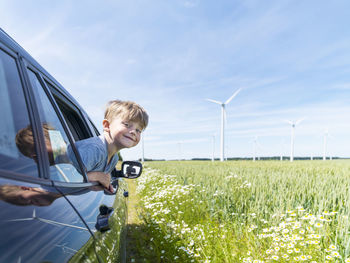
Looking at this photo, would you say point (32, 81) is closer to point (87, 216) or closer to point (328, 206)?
point (87, 216)

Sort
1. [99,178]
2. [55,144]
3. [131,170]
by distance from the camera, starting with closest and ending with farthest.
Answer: [55,144] < [99,178] < [131,170]

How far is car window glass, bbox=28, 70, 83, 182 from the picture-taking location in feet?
3.45

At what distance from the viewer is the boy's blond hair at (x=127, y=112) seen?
1916mm

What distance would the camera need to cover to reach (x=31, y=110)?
96cm

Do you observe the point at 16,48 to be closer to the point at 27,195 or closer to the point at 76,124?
the point at 27,195

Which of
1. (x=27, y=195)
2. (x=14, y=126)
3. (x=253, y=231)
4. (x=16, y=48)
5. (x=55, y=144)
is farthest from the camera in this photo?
(x=253, y=231)

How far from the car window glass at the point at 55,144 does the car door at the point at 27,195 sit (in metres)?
0.08

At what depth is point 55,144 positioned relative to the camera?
117cm

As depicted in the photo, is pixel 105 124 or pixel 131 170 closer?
pixel 105 124

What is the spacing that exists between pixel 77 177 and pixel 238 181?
5.20 metres

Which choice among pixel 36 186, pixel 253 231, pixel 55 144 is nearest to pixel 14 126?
pixel 36 186

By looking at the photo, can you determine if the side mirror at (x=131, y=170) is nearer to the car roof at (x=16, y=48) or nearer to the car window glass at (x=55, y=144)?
the car window glass at (x=55, y=144)

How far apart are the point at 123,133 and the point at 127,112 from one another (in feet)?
0.60

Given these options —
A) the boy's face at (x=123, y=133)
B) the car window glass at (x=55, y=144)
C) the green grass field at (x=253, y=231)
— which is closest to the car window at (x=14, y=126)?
the car window glass at (x=55, y=144)
